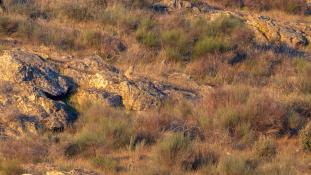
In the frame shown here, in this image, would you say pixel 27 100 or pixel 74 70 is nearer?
pixel 27 100

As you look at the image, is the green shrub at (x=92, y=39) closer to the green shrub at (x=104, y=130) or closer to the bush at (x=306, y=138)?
the green shrub at (x=104, y=130)

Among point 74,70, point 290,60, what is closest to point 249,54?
point 290,60

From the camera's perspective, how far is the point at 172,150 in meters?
9.26

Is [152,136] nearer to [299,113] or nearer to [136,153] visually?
[136,153]

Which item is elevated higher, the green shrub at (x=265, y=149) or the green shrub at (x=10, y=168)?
the green shrub at (x=10, y=168)

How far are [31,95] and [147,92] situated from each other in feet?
6.27

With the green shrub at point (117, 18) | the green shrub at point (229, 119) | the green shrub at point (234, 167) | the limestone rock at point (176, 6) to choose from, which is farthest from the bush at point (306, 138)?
the limestone rock at point (176, 6)

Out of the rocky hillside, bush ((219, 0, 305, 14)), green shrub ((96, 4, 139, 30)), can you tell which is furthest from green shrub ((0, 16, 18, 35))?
bush ((219, 0, 305, 14))

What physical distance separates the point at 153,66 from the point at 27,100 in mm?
3701

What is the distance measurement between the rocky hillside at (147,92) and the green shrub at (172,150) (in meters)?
0.02

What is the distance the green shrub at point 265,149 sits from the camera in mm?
9836

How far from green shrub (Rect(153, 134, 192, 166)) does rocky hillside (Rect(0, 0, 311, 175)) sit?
0.02 m

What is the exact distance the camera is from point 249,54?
1508 centimetres

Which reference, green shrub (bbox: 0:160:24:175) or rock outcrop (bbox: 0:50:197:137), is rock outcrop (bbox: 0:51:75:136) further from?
green shrub (bbox: 0:160:24:175)
